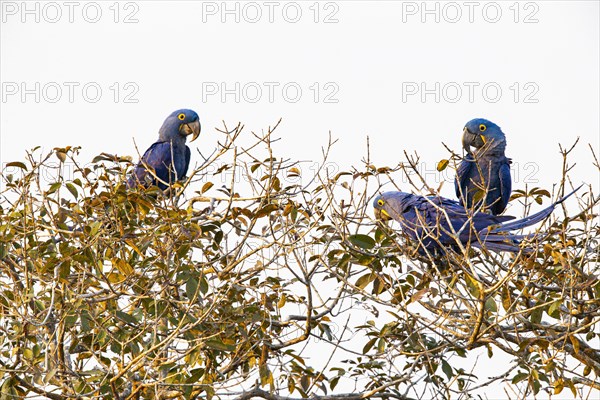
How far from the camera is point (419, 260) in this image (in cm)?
429

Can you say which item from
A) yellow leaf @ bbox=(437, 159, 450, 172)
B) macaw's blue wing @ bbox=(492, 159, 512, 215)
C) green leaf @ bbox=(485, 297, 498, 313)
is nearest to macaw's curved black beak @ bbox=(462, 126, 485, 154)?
macaw's blue wing @ bbox=(492, 159, 512, 215)

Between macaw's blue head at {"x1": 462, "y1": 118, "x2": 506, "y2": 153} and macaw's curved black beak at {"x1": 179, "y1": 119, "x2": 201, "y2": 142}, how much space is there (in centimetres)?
226

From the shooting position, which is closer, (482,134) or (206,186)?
(206,186)

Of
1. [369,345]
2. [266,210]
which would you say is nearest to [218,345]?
[266,210]

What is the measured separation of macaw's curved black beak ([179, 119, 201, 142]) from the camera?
648 cm

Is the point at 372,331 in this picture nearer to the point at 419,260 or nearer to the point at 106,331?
the point at 419,260

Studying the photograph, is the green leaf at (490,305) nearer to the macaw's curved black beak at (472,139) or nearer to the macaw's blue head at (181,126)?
the macaw's curved black beak at (472,139)

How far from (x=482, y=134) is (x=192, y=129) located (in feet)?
8.03

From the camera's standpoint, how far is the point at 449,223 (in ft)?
11.2

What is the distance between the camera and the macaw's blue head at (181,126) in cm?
648

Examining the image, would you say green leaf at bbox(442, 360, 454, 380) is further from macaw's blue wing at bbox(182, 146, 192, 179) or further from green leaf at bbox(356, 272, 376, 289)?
macaw's blue wing at bbox(182, 146, 192, 179)

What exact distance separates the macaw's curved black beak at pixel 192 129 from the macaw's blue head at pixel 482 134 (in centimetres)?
226

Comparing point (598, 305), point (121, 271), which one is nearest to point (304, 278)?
point (121, 271)

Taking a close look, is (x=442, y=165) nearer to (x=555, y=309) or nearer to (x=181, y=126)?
(x=555, y=309)
